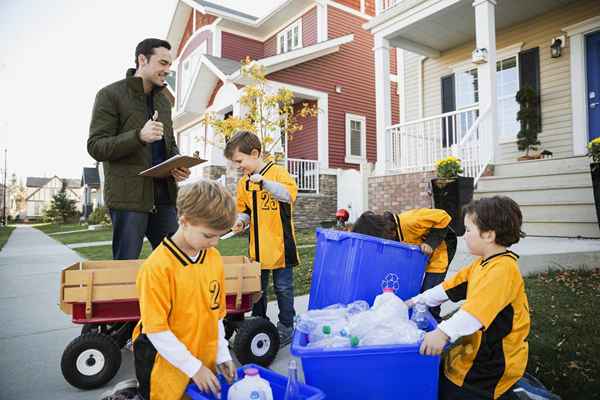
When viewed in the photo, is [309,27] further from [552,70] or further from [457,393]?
[457,393]

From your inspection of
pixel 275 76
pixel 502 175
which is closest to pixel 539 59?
pixel 502 175

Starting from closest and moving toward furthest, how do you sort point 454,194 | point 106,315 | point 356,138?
point 106,315, point 454,194, point 356,138

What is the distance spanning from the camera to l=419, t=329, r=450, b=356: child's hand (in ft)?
5.06

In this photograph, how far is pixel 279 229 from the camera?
2766 mm

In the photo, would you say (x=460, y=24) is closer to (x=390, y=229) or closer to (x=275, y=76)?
(x=275, y=76)

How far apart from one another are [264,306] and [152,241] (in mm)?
874

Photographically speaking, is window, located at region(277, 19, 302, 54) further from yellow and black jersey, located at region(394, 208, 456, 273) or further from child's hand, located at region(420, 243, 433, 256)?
child's hand, located at region(420, 243, 433, 256)

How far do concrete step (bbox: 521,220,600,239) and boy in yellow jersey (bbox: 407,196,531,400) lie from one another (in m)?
4.17

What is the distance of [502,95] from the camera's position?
8.47 m

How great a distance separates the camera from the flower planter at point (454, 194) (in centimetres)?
553

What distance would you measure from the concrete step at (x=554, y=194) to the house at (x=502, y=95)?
0.01 m

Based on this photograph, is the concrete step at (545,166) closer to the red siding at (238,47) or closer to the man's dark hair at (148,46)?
the man's dark hair at (148,46)

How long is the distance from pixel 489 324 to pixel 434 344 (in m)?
0.26

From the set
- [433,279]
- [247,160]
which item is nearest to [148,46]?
[247,160]
